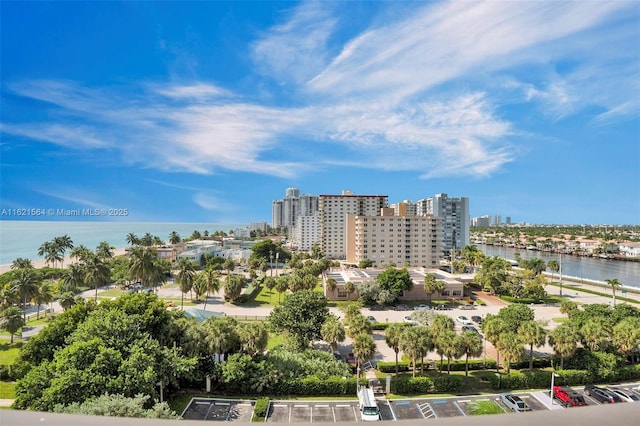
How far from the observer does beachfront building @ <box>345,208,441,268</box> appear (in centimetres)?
6019

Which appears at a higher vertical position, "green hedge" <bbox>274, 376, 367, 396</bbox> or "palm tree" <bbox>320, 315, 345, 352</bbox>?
"palm tree" <bbox>320, 315, 345, 352</bbox>

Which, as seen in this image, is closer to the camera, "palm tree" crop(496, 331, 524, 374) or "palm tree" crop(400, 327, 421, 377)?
"palm tree" crop(400, 327, 421, 377)

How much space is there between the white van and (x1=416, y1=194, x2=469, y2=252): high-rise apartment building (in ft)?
217

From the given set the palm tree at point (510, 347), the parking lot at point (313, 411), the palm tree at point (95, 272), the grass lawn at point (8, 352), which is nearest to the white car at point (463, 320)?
the palm tree at point (510, 347)

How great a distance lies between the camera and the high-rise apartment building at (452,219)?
254ft

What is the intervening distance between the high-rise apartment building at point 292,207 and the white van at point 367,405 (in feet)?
308

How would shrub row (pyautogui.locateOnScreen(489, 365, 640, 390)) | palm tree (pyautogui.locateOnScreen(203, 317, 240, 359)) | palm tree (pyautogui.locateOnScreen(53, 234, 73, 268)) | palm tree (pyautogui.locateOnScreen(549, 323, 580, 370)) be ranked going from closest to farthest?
palm tree (pyautogui.locateOnScreen(203, 317, 240, 359)) → shrub row (pyautogui.locateOnScreen(489, 365, 640, 390)) → palm tree (pyautogui.locateOnScreen(549, 323, 580, 370)) → palm tree (pyautogui.locateOnScreen(53, 234, 73, 268))

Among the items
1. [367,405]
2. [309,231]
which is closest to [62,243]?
[309,231]

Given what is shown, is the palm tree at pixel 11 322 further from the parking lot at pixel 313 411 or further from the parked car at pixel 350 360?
the parked car at pixel 350 360

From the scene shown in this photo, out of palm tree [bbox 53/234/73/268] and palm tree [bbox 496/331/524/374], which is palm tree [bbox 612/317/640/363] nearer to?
palm tree [bbox 496/331/524/374]

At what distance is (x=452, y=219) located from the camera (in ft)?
255

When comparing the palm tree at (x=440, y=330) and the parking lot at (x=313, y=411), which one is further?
the palm tree at (x=440, y=330)

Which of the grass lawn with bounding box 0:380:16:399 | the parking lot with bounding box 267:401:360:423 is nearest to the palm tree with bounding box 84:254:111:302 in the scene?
the grass lawn with bounding box 0:380:16:399

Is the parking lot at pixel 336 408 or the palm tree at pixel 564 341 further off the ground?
the palm tree at pixel 564 341
